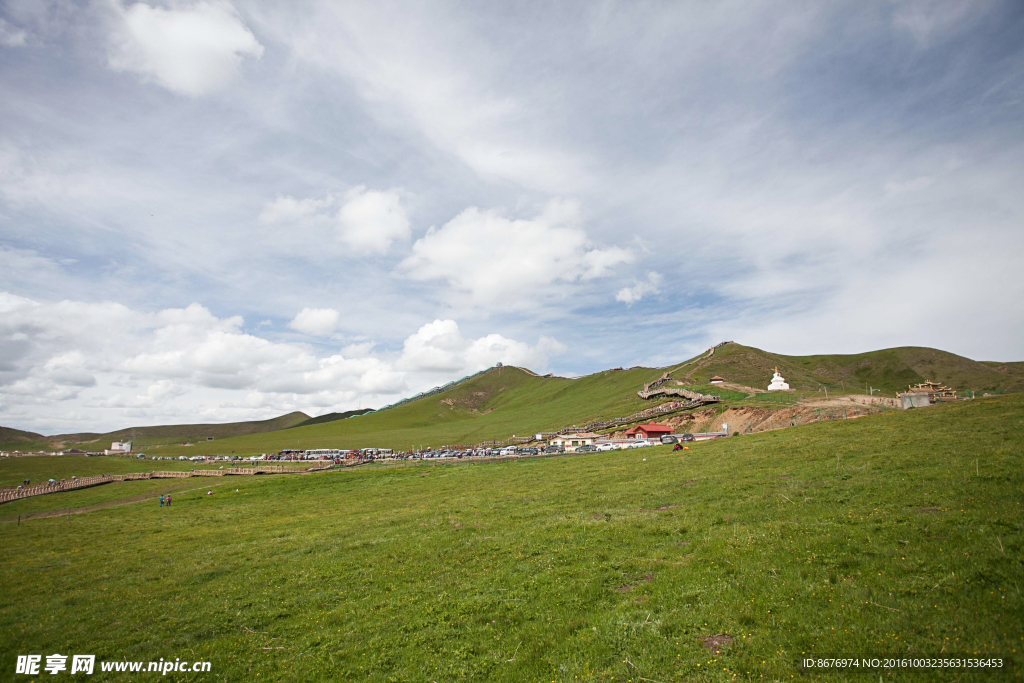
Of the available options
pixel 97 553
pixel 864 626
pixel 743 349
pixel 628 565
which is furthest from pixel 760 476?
pixel 743 349

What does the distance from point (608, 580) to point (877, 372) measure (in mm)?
234076

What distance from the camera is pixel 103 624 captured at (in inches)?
650

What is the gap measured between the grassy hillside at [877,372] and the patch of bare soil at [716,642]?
125 meters

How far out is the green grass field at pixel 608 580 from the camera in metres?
10.1

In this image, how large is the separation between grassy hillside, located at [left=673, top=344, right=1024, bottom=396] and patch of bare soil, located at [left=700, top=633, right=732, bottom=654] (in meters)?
125

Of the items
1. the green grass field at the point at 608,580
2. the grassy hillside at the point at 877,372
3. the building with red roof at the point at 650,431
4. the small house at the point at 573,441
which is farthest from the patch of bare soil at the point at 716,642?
the grassy hillside at the point at 877,372

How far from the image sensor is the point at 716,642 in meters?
10.5

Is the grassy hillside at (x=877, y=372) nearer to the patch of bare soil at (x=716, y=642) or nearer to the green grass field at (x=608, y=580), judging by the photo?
the green grass field at (x=608, y=580)

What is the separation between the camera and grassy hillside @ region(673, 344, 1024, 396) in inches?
5335

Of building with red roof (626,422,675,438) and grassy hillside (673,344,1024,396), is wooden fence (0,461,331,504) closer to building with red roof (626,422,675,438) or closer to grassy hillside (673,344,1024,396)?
building with red roof (626,422,675,438)

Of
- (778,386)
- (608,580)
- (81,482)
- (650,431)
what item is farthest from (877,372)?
(81,482)

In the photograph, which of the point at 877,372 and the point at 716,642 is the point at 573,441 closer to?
the point at 716,642

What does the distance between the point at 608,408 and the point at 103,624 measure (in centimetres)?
12668

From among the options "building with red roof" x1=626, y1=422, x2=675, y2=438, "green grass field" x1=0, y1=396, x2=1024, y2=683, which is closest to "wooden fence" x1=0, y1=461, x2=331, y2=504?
"green grass field" x1=0, y1=396, x2=1024, y2=683
